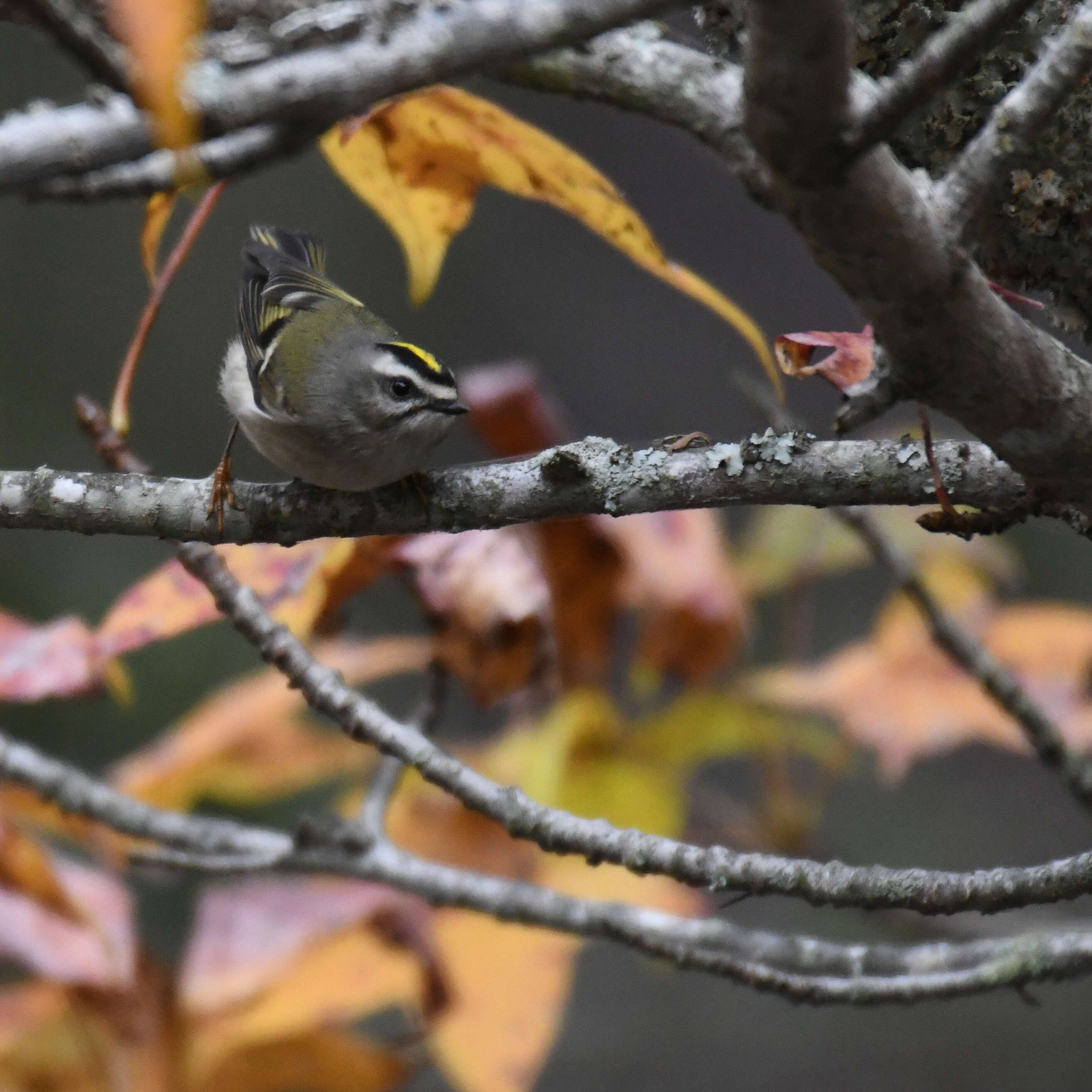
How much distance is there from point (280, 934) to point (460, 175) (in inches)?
37.6

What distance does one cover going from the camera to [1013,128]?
2.21ft

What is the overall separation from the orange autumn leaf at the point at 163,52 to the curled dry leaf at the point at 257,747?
122 centimetres

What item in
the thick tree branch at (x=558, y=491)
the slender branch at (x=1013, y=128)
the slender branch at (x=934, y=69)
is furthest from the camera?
the thick tree branch at (x=558, y=491)

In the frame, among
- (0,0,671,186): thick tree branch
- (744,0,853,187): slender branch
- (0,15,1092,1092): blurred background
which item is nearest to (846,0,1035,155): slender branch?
(744,0,853,187): slender branch

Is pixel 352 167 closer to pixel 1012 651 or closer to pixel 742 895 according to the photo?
pixel 742 895

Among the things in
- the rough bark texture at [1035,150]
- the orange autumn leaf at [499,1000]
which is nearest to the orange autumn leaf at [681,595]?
the orange autumn leaf at [499,1000]

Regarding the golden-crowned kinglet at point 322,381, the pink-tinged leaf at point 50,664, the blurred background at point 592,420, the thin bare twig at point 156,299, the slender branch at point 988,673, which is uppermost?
the thin bare twig at point 156,299

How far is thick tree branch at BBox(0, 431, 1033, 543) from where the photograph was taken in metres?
0.95

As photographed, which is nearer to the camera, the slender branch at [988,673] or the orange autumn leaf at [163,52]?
the orange autumn leaf at [163,52]

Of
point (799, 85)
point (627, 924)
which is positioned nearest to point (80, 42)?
point (799, 85)

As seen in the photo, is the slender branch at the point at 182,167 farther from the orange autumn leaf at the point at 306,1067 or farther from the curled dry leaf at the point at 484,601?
the orange autumn leaf at the point at 306,1067

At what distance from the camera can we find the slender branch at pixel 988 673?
1.41 metres

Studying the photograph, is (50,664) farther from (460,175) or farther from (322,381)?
(460,175)

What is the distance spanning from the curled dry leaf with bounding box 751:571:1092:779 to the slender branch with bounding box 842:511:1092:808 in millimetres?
153
